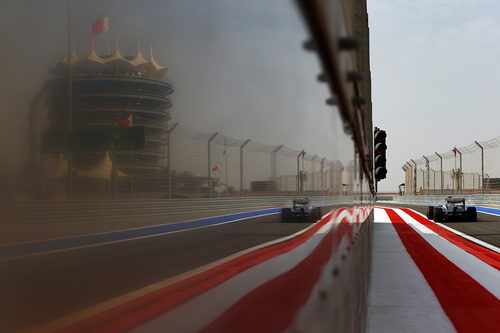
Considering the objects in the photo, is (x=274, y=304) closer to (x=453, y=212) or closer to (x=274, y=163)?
(x=274, y=163)

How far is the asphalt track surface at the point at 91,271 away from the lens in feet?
1.44

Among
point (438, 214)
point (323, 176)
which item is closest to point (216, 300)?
point (323, 176)

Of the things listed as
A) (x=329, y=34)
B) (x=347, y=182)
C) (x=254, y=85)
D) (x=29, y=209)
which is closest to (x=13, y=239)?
(x=29, y=209)

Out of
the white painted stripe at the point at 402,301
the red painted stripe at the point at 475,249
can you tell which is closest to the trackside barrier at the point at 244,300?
the white painted stripe at the point at 402,301

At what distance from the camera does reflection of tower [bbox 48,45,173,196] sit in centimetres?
48

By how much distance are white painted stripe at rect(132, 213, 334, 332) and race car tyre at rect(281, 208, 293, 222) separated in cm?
7

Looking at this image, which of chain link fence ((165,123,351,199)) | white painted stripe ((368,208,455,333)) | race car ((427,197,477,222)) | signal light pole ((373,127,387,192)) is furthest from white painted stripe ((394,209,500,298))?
race car ((427,197,477,222))

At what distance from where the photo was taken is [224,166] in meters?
0.71

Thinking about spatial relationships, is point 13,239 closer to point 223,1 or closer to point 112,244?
point 112,244

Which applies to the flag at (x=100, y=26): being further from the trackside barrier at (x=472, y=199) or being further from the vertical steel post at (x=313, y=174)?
the trackside barrier at (x=472, y=199)

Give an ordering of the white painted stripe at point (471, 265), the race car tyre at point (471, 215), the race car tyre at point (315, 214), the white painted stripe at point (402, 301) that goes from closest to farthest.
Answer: the race car tyre at point (315, 214)
the white painted stripe at point (402, 301)
the white painted stripe at point (471, 265)
the race car tyre at point (471, 215)

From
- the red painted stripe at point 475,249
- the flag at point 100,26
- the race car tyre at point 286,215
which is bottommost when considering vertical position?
the red painted stripe at point 475,249

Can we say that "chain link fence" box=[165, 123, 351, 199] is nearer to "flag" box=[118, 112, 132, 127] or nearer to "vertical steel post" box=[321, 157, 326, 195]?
"flag" box=[118, 112, 132, 127]

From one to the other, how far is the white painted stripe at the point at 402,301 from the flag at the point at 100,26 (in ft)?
14.2
